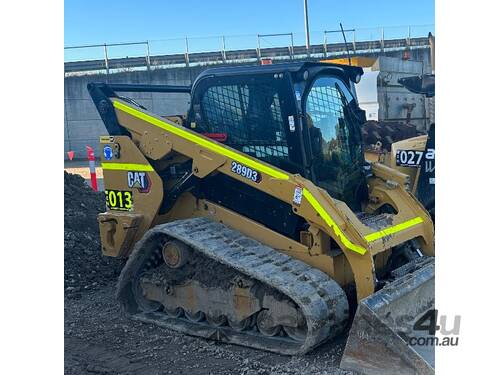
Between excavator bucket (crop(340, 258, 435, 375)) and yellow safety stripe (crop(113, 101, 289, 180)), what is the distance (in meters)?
1.22

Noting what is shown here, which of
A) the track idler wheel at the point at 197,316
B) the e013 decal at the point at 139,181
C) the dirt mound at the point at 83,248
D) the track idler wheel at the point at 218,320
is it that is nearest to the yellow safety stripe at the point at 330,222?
the track idler wheel at the point at 218,320

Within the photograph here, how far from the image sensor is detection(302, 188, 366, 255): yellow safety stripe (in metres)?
4.13

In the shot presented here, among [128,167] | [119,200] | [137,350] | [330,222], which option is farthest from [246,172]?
[137,350]

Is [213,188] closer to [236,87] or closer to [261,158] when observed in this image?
[261,158]

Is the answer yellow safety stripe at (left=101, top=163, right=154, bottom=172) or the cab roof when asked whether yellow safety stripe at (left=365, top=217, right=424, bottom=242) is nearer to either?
the cab roof

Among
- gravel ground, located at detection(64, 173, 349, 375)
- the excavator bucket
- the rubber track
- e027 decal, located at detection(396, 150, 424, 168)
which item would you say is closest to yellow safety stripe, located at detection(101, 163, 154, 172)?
the rubber track

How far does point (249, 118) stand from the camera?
5012 millimetres

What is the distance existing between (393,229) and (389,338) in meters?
1.30

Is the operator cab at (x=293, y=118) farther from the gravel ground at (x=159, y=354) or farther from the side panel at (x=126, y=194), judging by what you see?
the gravel ground at (x=159, y=354)

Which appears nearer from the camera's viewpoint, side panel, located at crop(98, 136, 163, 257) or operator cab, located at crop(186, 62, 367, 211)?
operator cab, located at crop(186, 62, 367, 211)

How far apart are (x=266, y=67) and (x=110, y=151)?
1749 mm

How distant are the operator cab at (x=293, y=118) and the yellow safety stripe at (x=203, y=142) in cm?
35

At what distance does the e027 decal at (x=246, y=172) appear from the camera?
15.1ft
